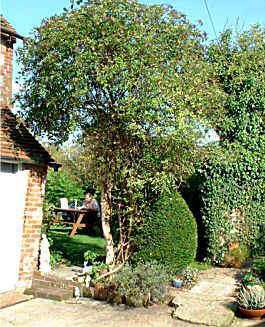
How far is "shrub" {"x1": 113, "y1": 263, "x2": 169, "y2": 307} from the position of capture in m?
6.86

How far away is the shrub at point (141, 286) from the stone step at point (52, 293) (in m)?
0.96

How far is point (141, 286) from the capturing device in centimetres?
692

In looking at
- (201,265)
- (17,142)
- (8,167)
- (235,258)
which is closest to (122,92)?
(17,142)

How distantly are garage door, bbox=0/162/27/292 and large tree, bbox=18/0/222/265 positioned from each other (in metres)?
1.18

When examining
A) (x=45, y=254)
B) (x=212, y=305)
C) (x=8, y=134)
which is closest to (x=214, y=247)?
(x=212, y=305)

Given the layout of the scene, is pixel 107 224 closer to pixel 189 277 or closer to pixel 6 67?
pixel 189 277

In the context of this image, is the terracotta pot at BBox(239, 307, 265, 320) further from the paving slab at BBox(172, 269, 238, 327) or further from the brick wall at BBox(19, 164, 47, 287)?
the brick wall at BBox(19, 164, 47, 287)

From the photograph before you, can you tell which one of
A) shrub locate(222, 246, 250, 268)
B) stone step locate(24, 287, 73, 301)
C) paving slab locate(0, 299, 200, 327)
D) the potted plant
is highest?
shrub locate(222, 246, 250, 268)

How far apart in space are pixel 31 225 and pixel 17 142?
5.47 ft

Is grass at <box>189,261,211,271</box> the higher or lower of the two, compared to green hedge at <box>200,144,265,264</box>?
lower

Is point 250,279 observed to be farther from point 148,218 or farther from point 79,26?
point 79,26

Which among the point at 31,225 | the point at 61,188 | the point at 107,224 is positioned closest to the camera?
the point at 31,225

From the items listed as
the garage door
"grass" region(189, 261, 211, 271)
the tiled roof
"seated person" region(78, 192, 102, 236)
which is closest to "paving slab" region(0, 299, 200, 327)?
the garage door

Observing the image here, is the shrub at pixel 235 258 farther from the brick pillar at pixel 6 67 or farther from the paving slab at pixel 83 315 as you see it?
the brick pillar at pixel 6 67
